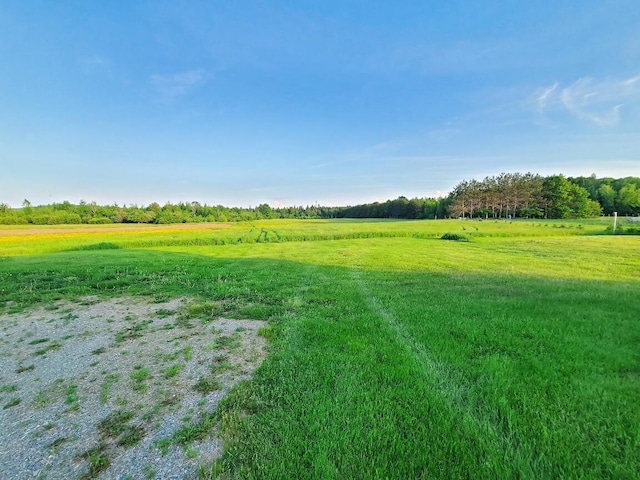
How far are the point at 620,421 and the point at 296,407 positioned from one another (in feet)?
12.3

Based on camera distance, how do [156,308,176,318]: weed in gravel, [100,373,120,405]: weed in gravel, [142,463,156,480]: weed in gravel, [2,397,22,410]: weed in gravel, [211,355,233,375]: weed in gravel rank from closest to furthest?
[142,463,156,480]: weed in gravel < [2,397,22,410]: weed in gravel < [100,373,120,405]: weed in gravel < [211,355,233,375]: weed in gravel < [156,308,176,318]: weed in gravel

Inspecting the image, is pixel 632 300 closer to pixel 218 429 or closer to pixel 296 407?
pixel 296 407

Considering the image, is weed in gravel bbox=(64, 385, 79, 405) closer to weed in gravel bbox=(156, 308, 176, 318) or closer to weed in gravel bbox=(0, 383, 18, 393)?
weed in gravel bbox=(0, 383, 18, 393)

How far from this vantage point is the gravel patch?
118 inches

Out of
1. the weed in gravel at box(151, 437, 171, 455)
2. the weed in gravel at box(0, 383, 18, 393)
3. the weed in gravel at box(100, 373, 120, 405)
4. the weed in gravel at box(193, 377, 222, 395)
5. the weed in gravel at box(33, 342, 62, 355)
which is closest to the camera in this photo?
the weed in gravel at box(151, 437, 171, 455)

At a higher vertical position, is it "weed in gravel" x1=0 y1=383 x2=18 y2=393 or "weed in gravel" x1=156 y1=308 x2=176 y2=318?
"weed in gravel" x1=0 y1=383 x2=18 y2=393

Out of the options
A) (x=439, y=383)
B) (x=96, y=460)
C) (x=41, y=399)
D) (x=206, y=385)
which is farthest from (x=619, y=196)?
(x=41, y=399)

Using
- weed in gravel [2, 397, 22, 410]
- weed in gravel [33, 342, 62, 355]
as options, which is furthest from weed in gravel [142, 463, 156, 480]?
weed in gravel [33, 342, 62, 355]

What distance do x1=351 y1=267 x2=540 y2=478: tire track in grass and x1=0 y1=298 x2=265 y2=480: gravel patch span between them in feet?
9.40

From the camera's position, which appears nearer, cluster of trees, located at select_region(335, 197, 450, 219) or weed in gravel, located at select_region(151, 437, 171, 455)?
weed in gravel, located at select_region(151, 437, 171, 455)

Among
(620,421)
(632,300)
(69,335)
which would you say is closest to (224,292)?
(69,335)

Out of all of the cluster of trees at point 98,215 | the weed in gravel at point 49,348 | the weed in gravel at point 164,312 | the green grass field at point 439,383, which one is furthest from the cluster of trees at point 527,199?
the weed in gravel at point 49,348

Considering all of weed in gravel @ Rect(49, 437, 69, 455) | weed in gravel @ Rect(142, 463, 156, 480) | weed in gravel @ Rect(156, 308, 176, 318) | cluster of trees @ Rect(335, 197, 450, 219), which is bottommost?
weed in gravel @ Rect(156, 308, 176, 318)

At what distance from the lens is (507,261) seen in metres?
15.6
